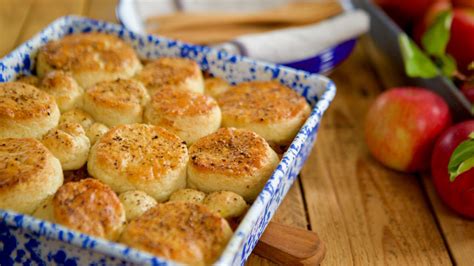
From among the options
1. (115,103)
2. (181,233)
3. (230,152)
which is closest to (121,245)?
(181,233)

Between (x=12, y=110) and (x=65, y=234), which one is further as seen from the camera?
(x=12, y=110)

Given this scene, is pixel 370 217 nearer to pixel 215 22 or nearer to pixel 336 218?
pixel 336 218

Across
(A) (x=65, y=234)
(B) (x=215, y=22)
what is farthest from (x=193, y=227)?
(B) (x=215, y=22)

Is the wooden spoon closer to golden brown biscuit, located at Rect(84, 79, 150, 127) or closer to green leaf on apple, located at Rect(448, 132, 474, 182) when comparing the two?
golden brown biscuit, located at Rect(84, 79, 150, 127)

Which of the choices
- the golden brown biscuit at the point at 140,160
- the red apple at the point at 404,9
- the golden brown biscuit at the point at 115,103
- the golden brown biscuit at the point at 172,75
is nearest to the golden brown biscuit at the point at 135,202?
the golden brown biscuit at the point at 140,160

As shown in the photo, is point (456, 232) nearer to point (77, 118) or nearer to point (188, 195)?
point (188, 195)

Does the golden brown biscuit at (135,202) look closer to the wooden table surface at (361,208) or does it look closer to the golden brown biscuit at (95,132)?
the golden brown biscuit at (95,132)

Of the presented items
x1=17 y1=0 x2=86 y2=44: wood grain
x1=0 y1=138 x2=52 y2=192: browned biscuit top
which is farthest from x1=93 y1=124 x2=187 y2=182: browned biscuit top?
x1=17 y1=0 x2=86 y2=44: wood grain
